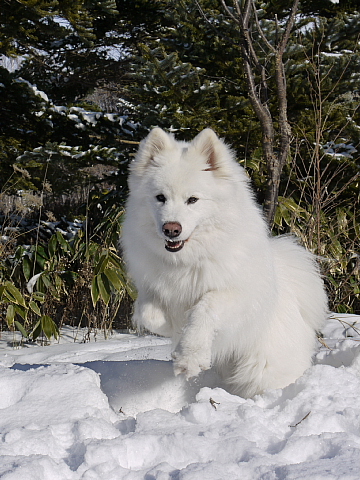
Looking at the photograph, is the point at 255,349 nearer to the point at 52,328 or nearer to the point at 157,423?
the point at 157,423

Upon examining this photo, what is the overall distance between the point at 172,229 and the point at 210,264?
0.36m

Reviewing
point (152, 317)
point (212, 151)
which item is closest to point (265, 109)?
point (212, 151)

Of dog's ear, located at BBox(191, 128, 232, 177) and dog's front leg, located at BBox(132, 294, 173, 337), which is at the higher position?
dog's ear, located at BBox(191, 128, 232, 177)

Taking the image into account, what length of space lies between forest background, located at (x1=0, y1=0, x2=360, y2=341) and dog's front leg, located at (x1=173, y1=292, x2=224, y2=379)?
2701mm

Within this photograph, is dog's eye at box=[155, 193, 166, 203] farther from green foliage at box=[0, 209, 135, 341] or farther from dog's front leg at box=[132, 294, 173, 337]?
green foliage at box=[0, 209, 135, 341]

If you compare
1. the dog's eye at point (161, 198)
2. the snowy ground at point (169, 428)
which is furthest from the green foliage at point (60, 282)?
the dog's eye at point (161, 198)

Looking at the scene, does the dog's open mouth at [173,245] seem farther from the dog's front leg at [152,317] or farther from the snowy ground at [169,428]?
the snowy ground at [169,428]

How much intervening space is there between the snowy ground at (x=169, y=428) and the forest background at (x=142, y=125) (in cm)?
239

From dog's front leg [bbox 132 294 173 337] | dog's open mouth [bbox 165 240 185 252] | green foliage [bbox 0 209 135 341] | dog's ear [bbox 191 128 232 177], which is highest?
dog's ear [bbox 191 128 232 177]

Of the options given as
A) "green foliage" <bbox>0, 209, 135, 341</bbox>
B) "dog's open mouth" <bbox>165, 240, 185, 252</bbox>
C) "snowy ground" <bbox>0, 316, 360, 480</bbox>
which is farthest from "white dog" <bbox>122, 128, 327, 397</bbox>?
"green foliage" <bbox>0, 209, 135, 341</bbox>

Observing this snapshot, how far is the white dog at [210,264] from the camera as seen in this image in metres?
2.67

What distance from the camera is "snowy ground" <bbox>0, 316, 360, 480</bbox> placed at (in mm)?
1639

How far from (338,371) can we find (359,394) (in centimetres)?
22

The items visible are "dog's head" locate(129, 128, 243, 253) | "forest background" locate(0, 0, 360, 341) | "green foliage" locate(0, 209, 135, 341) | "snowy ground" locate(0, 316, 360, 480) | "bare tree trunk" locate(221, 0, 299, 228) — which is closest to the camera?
"snowy ground" locate(0, 316, 360, 480)
